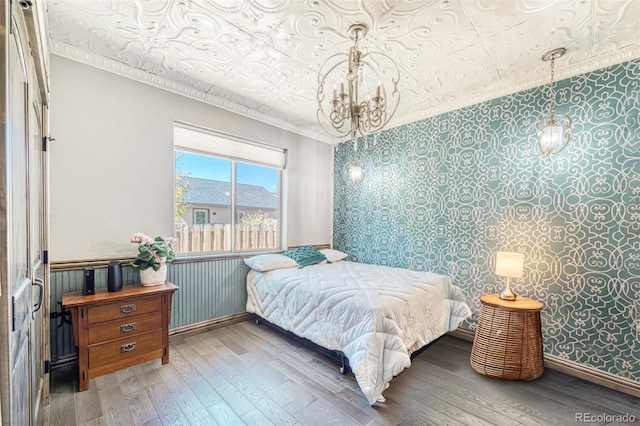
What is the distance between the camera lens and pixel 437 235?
3.35m

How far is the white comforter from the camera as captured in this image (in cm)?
203

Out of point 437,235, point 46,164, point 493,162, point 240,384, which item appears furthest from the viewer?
point 437,235

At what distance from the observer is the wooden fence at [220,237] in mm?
3160

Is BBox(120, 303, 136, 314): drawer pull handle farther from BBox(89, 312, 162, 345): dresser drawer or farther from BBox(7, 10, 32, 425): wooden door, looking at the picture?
BBox(7, 10, 32, 425): wooden door

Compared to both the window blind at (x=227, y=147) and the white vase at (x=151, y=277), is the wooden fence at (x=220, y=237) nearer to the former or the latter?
the white vase at (x=151, y=277)

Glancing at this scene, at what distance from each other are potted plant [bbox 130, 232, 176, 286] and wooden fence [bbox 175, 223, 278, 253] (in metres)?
0.46

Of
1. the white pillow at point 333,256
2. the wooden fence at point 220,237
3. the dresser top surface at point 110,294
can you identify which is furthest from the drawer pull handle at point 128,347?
the white pillow at point 333,256

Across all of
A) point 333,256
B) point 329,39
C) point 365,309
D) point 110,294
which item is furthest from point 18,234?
point 333,256

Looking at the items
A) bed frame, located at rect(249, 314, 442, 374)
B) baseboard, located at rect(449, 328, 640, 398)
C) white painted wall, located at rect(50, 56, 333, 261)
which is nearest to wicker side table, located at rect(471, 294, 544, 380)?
baseboard, located at rect(449, 328, 640, 398)

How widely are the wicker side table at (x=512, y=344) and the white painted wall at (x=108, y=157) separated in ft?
10.6

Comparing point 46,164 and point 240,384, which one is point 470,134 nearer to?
point 240,384

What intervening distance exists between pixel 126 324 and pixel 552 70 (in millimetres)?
4275

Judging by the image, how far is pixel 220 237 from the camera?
345 cm

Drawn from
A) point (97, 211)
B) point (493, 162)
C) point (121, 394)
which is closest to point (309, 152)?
point (493, 162)
